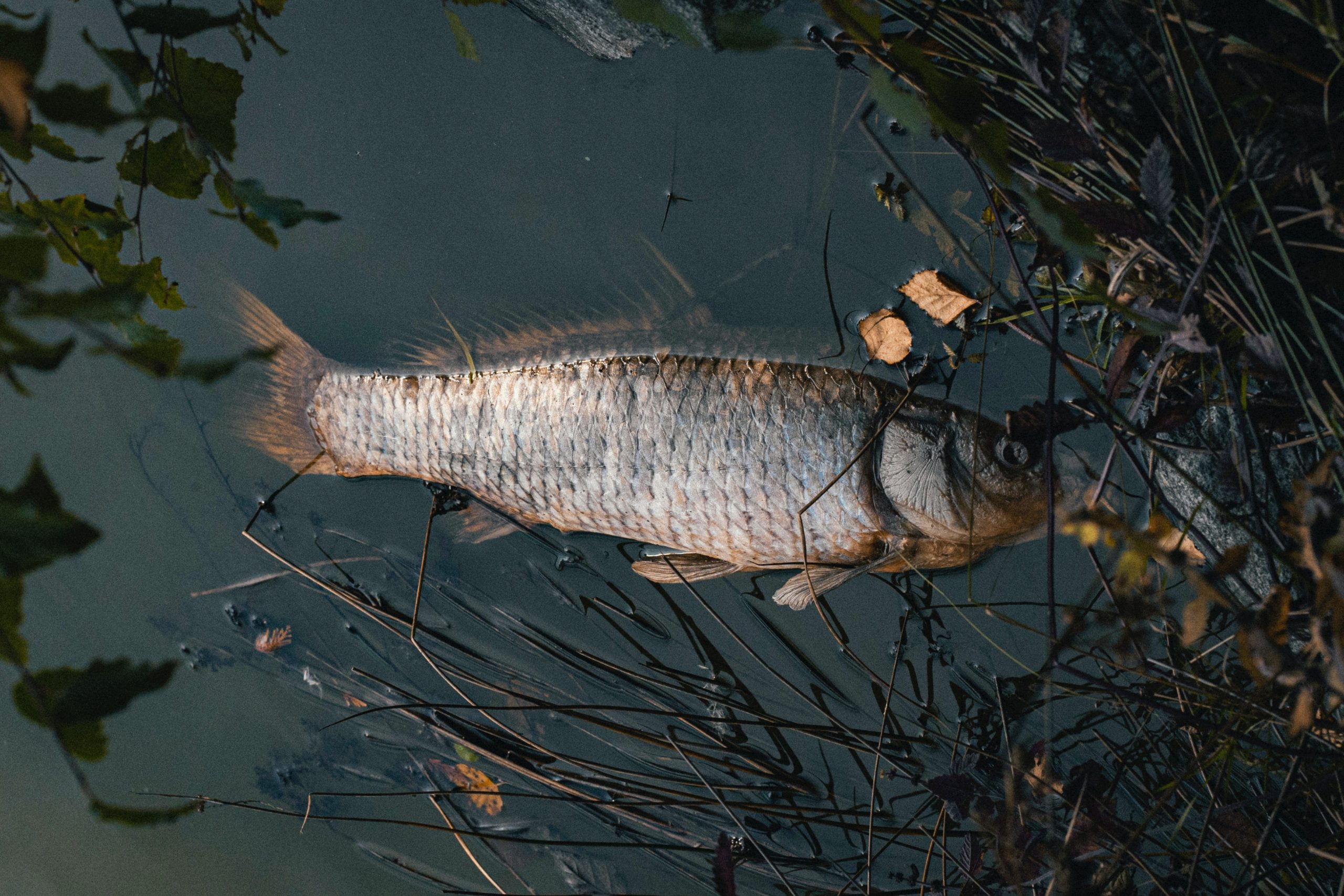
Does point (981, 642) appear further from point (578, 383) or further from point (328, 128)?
point (328, 128)

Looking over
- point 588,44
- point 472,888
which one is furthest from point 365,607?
point 588,44

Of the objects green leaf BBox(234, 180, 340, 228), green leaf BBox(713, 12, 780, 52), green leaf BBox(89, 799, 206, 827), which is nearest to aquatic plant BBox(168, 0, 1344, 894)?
green leaf BBox(713, 12, 780, 52)

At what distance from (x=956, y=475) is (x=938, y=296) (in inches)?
17.1

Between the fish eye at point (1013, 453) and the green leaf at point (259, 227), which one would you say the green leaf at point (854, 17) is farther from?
the fish eye at point (1013, 453)

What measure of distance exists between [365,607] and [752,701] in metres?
1.12

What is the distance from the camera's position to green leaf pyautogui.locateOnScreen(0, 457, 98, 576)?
57 centimetres

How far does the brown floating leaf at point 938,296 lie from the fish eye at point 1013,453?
33 centimetres

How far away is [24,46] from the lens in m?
0.60

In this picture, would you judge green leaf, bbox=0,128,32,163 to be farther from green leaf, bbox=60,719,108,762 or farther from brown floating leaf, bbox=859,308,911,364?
brown floating leaf, bbox=859,308,911,364

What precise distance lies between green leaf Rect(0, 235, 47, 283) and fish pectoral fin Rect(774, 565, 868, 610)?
147 centimetres

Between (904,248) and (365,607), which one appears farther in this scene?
(365,607)

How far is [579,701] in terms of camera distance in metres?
2.18

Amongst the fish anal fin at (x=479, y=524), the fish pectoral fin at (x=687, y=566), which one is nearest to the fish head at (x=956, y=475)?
the fish pectoral fin at (x=687, y=566)

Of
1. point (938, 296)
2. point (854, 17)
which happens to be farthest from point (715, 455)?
point (854, 17)
